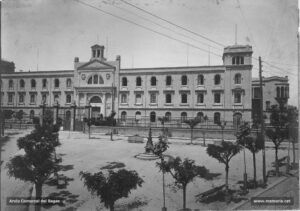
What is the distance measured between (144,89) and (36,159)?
24738 millimetres

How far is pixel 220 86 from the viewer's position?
31297mm

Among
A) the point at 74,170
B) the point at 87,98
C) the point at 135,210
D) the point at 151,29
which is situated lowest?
the point at 135,210

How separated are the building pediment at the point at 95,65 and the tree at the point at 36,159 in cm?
2480

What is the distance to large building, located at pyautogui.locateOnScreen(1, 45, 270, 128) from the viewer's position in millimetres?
30328

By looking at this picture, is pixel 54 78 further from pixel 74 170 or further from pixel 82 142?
pixel 74 170

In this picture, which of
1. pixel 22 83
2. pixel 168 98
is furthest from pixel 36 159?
pixel 22 83

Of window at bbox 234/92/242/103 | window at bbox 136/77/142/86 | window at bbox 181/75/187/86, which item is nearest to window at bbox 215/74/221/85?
window at bbox 234/92/242/103

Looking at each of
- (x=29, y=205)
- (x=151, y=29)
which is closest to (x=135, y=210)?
(x=29, y=205)

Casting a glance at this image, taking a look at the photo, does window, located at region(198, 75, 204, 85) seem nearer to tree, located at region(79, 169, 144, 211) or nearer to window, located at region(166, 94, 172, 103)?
window, located at region(166, 94, 172, 103)

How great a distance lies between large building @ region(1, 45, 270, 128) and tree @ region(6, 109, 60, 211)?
66.6 ft

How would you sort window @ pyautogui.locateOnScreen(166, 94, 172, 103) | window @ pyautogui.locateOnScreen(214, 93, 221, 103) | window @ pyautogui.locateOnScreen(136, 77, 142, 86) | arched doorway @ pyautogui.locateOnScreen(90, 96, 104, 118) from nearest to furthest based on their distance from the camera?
window @ pyautogui.locateOnScreen(214, 93, 221, 103) < window @ pyautogui.locateOnScreen(166, 94, 172, 103) < window @ pyautogui.locateOnScreen(136, 77, 142, 86) < arched doorway @ pyautogui.locateOnScreen(90, 96, 104, 118)

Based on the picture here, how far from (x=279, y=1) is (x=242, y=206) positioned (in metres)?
9.20

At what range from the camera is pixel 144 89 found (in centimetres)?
3325

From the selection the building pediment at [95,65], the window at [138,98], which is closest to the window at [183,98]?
the window at [138,98]
